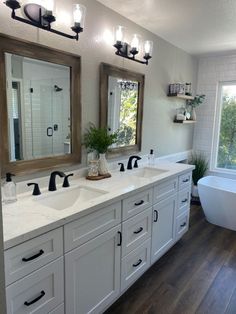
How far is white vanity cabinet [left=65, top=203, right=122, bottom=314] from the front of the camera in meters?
1.41

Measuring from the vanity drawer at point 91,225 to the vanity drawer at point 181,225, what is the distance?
1214 millimetres

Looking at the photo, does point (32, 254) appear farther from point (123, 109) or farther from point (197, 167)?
point (197, 167)

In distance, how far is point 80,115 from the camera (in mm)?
2072

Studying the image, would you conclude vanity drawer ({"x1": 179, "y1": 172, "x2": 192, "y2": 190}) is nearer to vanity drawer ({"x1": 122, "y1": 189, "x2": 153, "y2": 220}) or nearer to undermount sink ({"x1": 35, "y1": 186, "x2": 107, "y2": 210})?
vanity drawer ({"x1": 122, "y1": 189, "x2": 153, "y2": 220})

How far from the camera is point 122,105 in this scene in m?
2.55

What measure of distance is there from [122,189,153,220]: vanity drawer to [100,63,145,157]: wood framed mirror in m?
0.64

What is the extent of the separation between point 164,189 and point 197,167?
1998mm

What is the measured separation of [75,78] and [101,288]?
1.61 metres

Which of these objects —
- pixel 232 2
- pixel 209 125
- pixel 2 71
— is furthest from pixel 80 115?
pixel 209 125

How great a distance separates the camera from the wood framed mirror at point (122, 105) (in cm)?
230

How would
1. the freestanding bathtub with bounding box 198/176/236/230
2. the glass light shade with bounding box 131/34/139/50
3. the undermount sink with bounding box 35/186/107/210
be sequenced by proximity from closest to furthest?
the undermount sink with bounding box 35/186/107/210 → the glass light shade with bounding box 131/34/139/50 → the freestanding bathtub with bounding box 198/176/236/230

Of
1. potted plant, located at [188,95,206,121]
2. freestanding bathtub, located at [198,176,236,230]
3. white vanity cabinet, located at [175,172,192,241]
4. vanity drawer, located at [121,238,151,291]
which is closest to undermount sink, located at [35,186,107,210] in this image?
vanity drawer, located at [121,238,151,291]

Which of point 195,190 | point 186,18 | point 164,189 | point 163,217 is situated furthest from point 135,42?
point 195,190

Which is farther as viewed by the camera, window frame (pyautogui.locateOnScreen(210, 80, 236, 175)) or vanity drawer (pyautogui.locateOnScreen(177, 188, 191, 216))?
window frame (pyautogui.locateOnScreen(210, 80, 236, 175))
